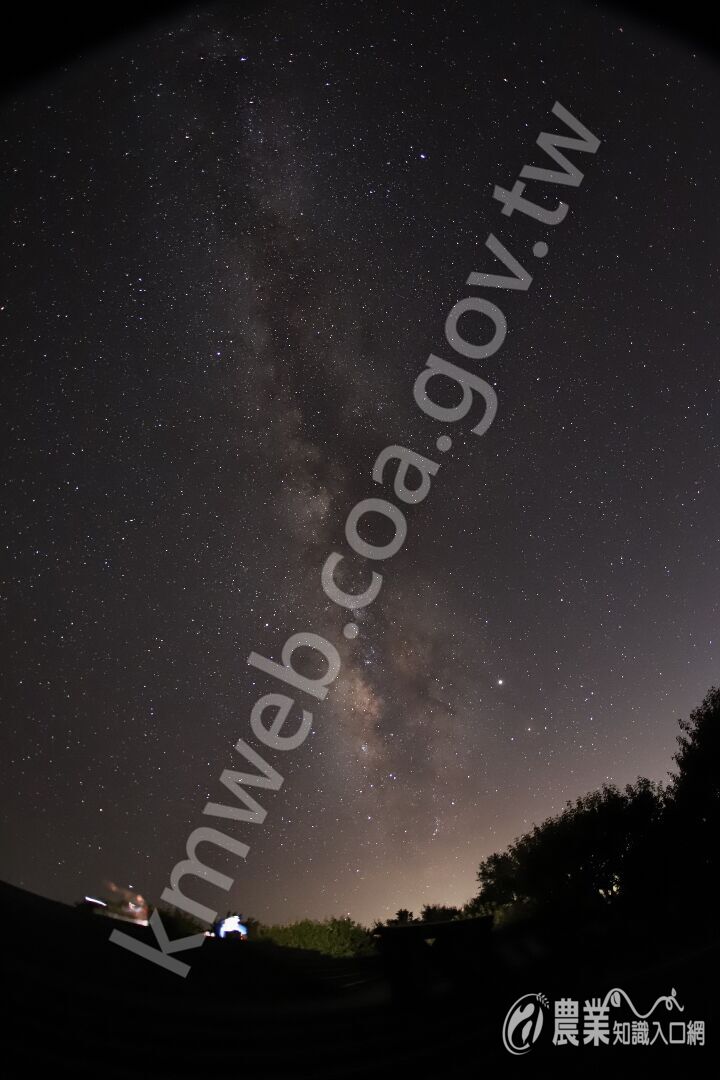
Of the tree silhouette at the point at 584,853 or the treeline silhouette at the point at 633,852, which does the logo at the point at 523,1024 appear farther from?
the tree silhouette at the point at 584,853

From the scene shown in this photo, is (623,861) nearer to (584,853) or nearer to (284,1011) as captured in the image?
(584,853)

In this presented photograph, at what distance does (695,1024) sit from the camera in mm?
5098

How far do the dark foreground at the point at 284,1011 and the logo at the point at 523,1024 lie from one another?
9 centimetres

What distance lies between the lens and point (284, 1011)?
6.65 metres

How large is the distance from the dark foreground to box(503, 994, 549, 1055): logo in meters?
0.09

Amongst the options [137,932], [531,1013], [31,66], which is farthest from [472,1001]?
[31,66]

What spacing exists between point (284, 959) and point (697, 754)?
27878 millimetres

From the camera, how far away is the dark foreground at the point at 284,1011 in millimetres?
4141

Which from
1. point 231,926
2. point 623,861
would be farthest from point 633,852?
point 231,926

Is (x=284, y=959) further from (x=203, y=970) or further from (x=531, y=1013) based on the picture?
(x=531, y=1013)

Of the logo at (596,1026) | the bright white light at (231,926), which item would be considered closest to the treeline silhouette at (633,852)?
the bright white light at (231,926)

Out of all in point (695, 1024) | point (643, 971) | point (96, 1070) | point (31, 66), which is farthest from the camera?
point (643, 971)

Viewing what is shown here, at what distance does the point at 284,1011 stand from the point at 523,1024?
137 inches

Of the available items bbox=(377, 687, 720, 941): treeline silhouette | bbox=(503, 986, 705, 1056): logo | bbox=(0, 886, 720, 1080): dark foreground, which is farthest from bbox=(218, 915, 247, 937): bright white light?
bbox=(377, 687, 720, 941): treeline silhouette
